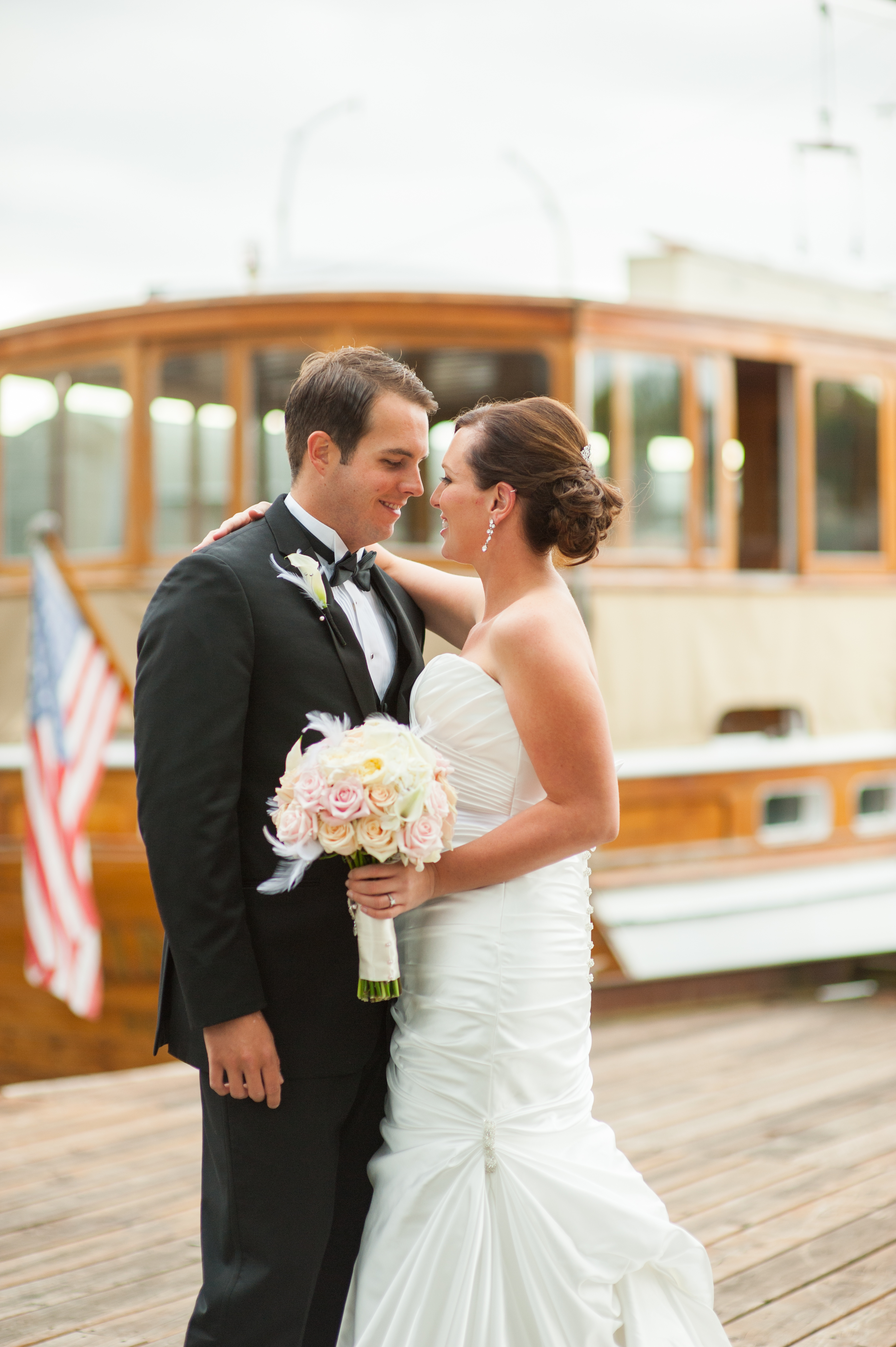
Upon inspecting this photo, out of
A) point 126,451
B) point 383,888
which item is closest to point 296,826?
point 383,888

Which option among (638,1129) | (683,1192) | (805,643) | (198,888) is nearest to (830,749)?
(805,643)

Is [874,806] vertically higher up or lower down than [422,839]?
lower down

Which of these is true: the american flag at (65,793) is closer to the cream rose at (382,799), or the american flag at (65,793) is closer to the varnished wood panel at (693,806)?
the varnished wood panel at (693,806)

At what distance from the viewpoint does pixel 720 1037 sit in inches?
203

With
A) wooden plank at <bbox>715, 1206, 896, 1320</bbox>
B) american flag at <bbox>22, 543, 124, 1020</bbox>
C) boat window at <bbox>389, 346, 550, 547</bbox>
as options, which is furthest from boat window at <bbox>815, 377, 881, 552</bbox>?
wooden plank at <bbox>715, 1206, 896, 1320</bbox>

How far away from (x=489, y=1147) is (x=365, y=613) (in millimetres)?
833

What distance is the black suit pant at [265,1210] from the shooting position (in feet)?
5.63

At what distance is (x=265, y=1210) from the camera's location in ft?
5.69

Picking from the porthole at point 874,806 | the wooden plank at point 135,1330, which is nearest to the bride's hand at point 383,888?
the wooden plank at point 135,1330

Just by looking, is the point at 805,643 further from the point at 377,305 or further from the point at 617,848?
the point at 377,305

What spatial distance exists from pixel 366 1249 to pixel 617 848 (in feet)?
11.9

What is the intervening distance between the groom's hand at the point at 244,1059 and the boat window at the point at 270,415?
3.80 m

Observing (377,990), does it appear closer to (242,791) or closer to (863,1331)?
(242,791)

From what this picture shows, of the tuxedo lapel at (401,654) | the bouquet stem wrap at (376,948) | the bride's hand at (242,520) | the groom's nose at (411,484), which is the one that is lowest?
the bouquet stem wrap at (376,948)
